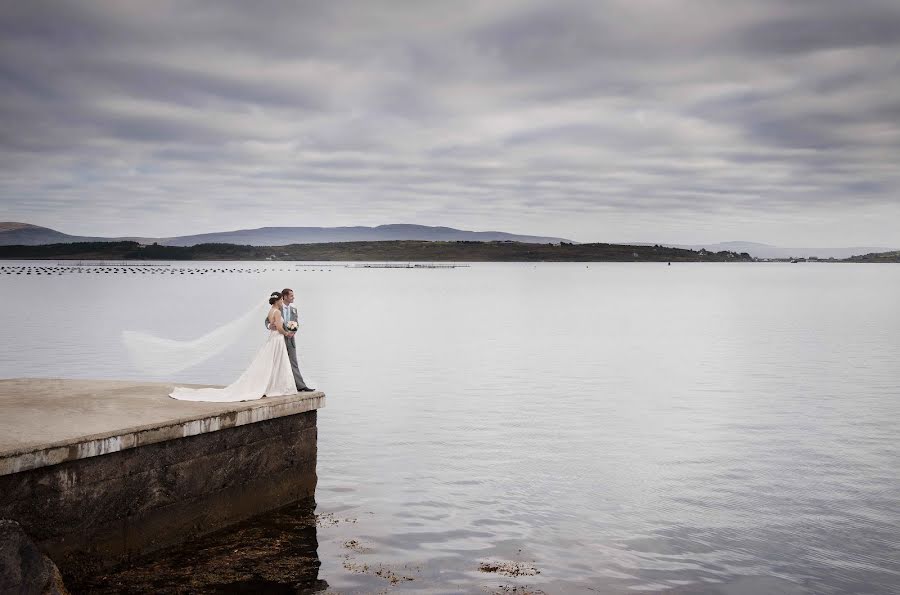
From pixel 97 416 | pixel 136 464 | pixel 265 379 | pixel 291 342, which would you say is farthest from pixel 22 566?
pixel 291 342

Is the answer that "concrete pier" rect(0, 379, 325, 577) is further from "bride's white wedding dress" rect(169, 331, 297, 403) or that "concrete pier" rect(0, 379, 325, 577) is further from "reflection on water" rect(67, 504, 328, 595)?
"bride's white wedding dress" rect(169, 331, 297, 403)

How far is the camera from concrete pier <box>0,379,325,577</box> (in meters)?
11.7

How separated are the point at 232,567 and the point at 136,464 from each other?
7.20 ft

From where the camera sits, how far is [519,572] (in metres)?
13.7

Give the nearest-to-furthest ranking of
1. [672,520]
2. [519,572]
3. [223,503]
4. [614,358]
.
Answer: [519,572] → [223,503] → [672,520] → [614,358]

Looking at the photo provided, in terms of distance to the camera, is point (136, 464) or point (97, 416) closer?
point (136, 464)

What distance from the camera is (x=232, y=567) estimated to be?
43.7 ft

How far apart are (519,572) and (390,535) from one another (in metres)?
2.84

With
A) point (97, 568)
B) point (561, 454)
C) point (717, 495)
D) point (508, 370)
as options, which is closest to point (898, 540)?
point (717, 495)

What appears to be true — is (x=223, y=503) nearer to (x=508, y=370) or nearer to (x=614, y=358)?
(x=508, y=370)

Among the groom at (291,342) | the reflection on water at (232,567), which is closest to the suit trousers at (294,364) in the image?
the groom at (291,342)

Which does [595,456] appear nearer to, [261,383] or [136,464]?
[261,383]

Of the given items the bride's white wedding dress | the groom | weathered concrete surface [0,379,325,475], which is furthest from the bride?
weathered concrete surface [0,379,325,475]

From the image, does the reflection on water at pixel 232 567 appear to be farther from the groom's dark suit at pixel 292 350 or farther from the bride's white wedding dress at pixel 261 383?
the groom's dark suit at pixel 292 350
